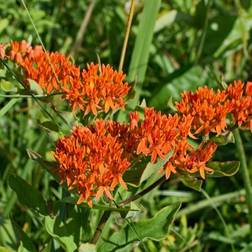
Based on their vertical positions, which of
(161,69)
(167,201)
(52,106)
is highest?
(161,69)

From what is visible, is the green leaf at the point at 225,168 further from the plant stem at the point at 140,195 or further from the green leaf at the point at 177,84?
the green leaf at the point at 177,84

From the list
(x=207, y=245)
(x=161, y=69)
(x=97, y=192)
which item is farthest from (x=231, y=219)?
(x=97, y=192)

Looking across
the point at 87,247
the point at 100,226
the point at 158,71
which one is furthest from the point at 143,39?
the point at 158,71

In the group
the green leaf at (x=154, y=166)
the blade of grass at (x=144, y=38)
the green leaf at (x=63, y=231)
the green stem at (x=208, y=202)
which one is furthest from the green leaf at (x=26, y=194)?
the green stem at (x=208, y=202)

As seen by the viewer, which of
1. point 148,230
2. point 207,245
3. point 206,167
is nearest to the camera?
point 206,167

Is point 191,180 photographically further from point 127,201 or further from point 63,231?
point 63,231

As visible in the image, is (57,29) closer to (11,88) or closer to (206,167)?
(11,88)

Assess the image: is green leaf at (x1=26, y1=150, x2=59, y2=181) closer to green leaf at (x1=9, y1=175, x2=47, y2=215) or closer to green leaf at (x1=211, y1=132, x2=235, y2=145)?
green leaf at (x1=9, y1=175, x2=47, y2=215)
